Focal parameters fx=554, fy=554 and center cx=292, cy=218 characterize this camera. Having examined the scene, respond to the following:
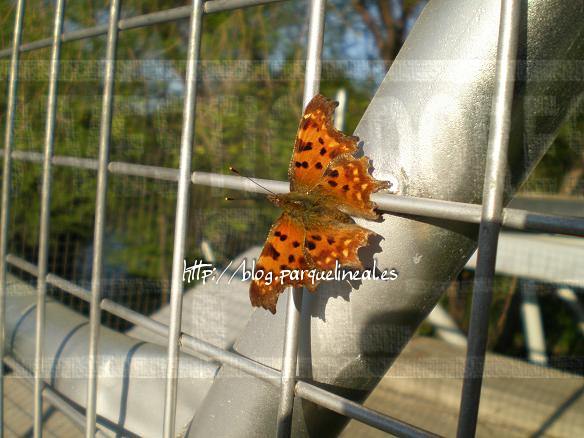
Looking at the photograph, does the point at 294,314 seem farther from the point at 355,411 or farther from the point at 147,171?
the point at 147,171

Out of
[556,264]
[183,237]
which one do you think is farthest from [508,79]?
[556,264]

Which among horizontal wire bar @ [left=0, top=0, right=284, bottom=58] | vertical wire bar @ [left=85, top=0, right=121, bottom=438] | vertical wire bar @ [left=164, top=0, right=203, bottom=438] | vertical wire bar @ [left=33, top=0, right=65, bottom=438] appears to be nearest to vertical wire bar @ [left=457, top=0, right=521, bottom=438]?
horizontal wire bar @ [left=0, top=0, right=284, bottom=58]

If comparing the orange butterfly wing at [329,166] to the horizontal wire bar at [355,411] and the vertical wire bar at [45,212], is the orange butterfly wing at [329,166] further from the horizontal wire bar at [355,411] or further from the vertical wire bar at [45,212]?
the vertical wire bar at [45,212]

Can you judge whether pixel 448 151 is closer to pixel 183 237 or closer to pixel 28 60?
pixel 183 237

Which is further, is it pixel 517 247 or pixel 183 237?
pixel 517 247

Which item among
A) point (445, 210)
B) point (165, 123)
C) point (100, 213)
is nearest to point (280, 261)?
point (445, 210)

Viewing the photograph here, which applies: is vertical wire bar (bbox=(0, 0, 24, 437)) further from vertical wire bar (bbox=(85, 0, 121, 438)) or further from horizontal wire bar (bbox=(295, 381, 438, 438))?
horizontal wire bar (bbox=(295, 381, 438, 438))
